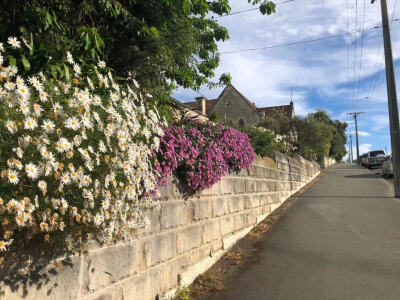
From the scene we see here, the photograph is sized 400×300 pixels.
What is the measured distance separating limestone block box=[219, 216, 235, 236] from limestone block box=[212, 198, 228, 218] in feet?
0.45

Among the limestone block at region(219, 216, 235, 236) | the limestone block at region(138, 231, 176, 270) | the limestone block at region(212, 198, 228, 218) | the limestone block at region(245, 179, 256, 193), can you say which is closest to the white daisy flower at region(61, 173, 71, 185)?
the limestone block at region(138, 231, 176, 270)

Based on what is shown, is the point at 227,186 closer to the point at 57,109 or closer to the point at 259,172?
the point at 259,172

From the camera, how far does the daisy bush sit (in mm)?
1817

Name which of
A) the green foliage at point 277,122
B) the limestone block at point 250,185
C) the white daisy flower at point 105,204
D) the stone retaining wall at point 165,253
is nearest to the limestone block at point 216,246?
the stone retaining wall at point 165,253

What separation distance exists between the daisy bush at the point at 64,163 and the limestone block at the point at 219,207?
234cm

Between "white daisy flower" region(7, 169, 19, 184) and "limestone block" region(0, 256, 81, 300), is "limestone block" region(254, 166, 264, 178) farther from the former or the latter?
"white daisy flower" region(7, 169, 19, 184)

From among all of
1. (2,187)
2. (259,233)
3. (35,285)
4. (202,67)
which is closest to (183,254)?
(35,285)

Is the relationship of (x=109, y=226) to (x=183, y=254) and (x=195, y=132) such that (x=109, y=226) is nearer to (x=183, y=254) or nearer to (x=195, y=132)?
(x=183, y=254)

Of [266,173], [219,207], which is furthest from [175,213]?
[266,173]

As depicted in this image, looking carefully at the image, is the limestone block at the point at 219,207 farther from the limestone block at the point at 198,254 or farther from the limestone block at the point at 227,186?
the limestone block at the point at 198,254

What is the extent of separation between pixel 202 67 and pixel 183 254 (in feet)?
20.4

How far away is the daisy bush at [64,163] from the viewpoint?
1817 mm

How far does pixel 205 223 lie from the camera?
15.0 ft

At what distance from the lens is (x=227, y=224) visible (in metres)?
5.45
